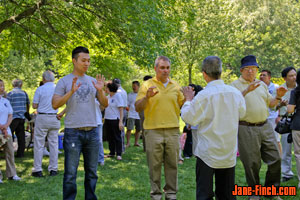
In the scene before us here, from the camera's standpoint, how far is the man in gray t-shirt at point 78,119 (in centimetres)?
439

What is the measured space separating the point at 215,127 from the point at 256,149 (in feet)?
6.15

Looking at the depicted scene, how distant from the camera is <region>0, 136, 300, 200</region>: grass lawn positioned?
19.7 feet

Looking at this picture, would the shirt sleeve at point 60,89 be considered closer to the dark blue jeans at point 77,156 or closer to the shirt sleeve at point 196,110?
the dark blue jeans at point 77,156

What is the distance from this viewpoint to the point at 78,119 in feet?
14.5

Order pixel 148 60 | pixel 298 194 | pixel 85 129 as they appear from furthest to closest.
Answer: pixel 148 60 < pixel 298 194 < pixel 85 129

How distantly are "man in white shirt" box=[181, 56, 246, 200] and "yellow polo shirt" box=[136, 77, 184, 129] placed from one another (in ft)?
3.88

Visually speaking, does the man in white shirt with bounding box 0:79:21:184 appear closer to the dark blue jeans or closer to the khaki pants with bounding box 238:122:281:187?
the dark blue jeans

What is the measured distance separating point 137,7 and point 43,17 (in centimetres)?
363

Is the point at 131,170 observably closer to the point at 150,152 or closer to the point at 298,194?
the point at 150,152

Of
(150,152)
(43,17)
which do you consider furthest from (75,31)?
(150,152)

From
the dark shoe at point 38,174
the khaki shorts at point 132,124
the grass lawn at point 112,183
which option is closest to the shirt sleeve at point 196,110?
the grass lawn at point 112,183

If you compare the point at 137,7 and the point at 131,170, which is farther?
the point at 137,7

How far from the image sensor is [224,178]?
3873 mm

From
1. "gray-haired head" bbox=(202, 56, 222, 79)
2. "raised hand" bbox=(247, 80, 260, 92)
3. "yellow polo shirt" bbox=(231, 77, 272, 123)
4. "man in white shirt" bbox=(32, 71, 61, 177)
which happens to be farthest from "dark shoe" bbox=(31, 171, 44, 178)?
"gray-haired head" bbox=(202, 56, 222, 79)
